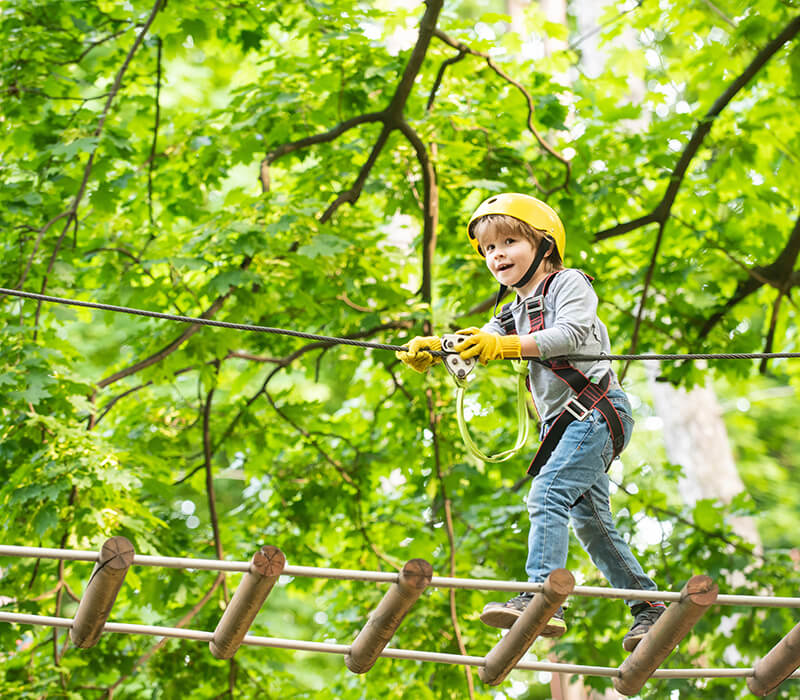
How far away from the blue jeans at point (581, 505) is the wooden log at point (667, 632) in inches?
8.1

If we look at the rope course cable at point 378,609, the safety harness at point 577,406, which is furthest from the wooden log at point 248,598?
the safety harness at point 577,406

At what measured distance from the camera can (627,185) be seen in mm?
6496

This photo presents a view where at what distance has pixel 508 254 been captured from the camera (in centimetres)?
353

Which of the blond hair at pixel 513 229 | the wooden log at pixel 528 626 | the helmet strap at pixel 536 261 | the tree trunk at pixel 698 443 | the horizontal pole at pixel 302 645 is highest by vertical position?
the tree trunk at pixel 698 443

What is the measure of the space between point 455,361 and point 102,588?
4.40 ft

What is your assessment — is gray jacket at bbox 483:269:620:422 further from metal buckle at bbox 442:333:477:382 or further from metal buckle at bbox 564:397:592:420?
metal buckle at bbox 442:333:477:382

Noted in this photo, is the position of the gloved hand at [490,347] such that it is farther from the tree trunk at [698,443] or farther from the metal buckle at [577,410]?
the tree trunk at [698,443]

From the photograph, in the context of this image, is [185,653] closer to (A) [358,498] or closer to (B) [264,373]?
(A) [358,498]

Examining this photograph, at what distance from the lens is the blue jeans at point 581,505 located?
3217 millimetres

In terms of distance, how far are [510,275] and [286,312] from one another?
3154mm

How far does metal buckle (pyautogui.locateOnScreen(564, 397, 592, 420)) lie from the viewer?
131 inches

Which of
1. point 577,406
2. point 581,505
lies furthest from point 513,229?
point 581,505

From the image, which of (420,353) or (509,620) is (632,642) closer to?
(509,620)

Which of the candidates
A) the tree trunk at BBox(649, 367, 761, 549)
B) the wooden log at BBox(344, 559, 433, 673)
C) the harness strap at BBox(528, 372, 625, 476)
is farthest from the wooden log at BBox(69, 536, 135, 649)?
the tree trunk at BBox(649, 367, 761, 549)
